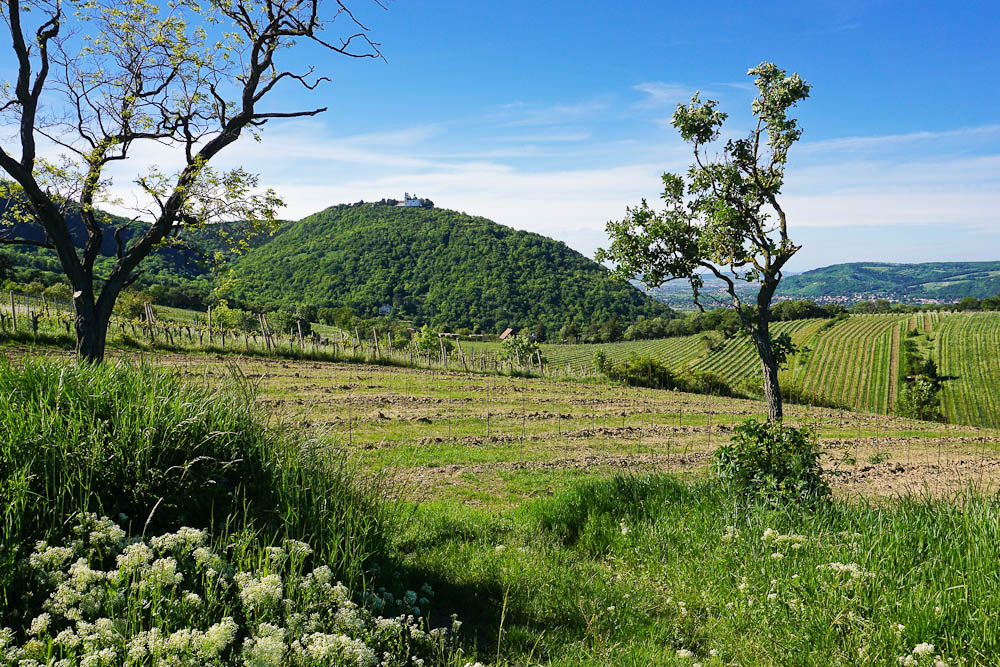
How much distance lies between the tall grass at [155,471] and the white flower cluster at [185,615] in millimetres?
252

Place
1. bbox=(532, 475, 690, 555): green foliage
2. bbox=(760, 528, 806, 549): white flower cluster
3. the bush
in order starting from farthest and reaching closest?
bbox=(532, 475, 690, 555): green foliage < the bush < bbox=(760, 528, 806, 549): white flower cluster

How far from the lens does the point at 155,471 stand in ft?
12.4

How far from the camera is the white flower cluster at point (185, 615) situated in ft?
7.77

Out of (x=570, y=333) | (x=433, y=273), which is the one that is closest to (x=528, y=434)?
(x=570, y=333)

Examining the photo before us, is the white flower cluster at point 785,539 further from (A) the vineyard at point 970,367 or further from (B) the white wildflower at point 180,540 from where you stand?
(A) the vineyard at point 970,367

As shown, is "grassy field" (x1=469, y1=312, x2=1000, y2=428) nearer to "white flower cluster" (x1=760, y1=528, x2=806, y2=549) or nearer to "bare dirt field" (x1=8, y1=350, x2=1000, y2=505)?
"bare dirt field" (x1=8, y1=350, x2=1000, y2=505)

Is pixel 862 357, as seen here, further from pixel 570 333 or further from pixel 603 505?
pixel 603 505

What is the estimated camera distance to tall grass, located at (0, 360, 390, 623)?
3414mm

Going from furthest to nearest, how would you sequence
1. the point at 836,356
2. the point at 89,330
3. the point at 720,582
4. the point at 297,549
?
the point at 836,356 < the point at 89,330 < the point at 720,582 < the point at 297,549

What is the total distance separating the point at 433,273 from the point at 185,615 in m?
110

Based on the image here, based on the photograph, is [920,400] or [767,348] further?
[920,400]

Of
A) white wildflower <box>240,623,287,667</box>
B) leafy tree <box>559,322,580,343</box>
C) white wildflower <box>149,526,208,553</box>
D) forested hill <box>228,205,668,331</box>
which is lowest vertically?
leafy tree <box>559,322,580,343</box>

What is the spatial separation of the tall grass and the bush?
12.7ft

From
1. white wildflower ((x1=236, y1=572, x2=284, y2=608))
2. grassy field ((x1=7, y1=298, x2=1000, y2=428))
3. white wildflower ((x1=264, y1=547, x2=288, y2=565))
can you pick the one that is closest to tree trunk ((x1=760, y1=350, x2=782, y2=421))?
white wildflower ((x1=264, y1=547, x2=288, y2=565))
